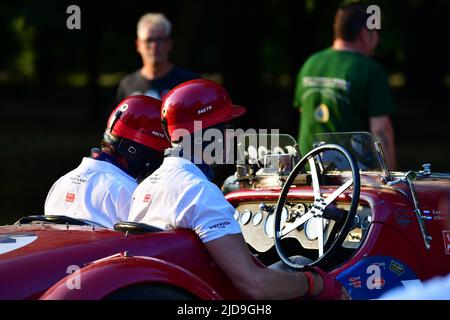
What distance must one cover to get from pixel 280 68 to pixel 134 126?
108 feet

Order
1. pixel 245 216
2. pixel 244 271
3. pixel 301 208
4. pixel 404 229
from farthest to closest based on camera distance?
pixel 245 216 < pixel 301 208 < pixel 404 229 < pixel 244 271

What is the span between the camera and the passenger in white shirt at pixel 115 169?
5.03m

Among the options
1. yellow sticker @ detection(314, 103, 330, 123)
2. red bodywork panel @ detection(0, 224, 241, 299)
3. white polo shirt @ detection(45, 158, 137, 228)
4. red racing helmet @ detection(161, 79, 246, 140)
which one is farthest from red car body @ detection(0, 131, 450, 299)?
yellow sticker @ detection(314, 103, 330, 123)

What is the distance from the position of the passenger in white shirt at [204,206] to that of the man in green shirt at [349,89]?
274cm

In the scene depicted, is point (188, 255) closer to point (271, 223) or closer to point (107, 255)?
point (107, 255)

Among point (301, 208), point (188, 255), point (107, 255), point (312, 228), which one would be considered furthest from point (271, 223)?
point (107, 255)

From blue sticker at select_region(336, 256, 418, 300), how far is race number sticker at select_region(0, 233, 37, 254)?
1.54 meters

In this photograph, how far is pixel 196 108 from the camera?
4.28 metres

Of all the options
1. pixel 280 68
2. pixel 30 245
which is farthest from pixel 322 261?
pixel 280 68

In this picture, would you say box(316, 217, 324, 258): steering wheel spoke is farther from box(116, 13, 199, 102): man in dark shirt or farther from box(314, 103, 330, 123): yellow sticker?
box(116, 13, 199, 102): man in dark shirt

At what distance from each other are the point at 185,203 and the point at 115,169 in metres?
1.21

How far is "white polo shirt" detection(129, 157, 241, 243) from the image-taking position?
13.2 feet

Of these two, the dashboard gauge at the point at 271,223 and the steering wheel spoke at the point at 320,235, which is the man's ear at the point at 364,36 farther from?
the steering wheel spoke at the point at 320,235
